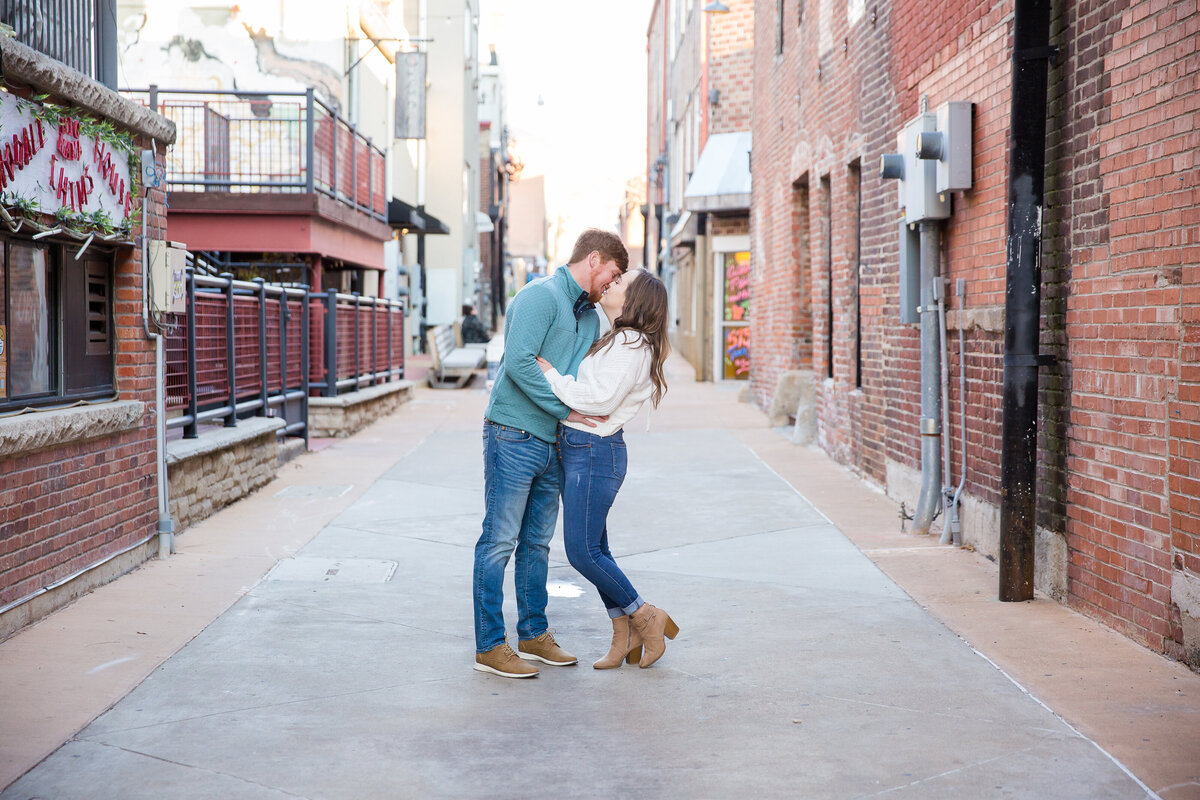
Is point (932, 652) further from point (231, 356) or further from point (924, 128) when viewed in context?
point (231, 356)

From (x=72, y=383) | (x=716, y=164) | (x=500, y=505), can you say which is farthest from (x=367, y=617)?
(x=716, y=164)

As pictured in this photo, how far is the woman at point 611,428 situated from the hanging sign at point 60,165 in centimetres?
254

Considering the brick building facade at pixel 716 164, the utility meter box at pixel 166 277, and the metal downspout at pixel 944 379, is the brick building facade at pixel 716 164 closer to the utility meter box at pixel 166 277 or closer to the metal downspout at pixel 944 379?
the metal downspout at pixel 944 379

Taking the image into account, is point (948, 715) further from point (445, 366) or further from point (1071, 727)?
point (445, 366)

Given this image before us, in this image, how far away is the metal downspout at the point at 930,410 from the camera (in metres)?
8.05

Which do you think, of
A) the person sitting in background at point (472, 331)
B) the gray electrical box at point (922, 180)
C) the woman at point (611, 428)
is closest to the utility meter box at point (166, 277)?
the woman at point (611, 428)

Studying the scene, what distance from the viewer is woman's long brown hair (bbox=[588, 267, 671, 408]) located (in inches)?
194

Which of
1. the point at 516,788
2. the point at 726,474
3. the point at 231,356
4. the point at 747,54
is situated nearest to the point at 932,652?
the point at 516,788

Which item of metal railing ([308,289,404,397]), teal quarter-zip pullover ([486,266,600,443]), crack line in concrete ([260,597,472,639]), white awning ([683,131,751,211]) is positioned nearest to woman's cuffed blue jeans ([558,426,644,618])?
teal quarter-zip pullover ([486,266,600,443])

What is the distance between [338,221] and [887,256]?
9531mm

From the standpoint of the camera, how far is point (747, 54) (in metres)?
23.0

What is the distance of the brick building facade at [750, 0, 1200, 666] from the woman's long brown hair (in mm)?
2064

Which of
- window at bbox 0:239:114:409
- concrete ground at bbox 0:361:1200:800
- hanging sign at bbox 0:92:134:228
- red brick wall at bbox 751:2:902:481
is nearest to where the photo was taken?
concrete ground at bbox 0:361:1200:800

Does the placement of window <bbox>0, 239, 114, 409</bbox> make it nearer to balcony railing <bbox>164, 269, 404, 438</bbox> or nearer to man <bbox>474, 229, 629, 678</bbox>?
balcony railing <bbox>164, 269, 404, 438</bbox>
